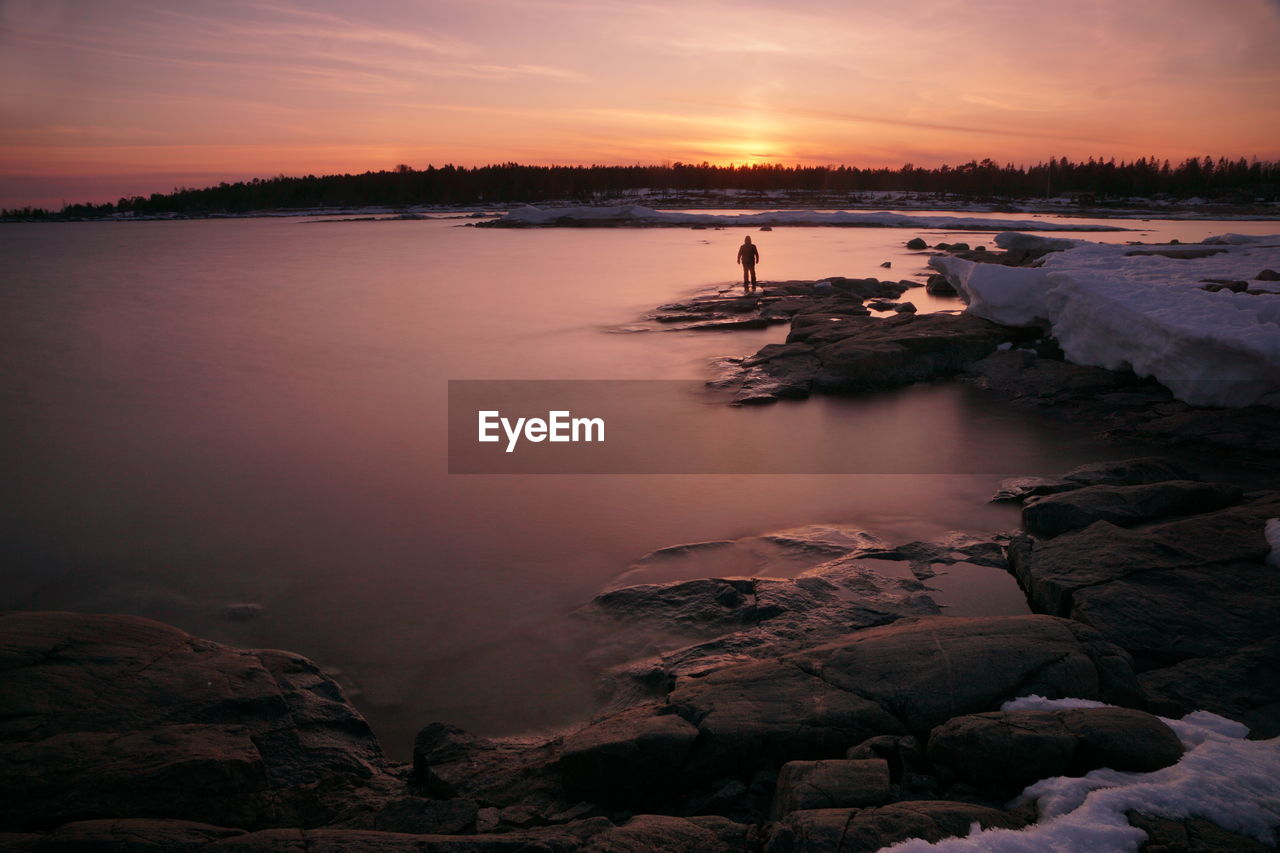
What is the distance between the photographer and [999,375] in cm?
1253

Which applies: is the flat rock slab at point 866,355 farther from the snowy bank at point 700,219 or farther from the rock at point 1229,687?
the snowy bank at point 700,219

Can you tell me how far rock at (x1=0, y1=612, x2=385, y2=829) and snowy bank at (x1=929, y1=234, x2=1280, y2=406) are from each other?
10.1 metres

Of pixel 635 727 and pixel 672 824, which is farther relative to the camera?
pixel 635 727

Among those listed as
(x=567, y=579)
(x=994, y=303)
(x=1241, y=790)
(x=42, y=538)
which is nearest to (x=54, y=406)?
(x=42, y=538)

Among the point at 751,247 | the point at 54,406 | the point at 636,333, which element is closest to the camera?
the point at 54,406

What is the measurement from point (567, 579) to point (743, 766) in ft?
9.24

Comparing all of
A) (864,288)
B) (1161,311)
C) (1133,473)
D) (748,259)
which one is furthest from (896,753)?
(748,259)

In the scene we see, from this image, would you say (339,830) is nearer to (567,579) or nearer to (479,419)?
(567,579)

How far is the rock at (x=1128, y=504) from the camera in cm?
632

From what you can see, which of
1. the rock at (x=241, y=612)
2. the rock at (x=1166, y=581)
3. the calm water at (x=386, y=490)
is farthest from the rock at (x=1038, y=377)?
the rock at (x=241, y=612)

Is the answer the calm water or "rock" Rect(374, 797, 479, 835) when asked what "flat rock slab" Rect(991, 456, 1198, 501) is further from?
"rock" Rect(374, 797, 479, 835)

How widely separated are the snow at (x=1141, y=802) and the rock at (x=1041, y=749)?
0.21 feet

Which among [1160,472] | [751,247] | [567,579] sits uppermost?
[751,247]

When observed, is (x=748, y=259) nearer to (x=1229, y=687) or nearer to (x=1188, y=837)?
(x=1229, y=687)
